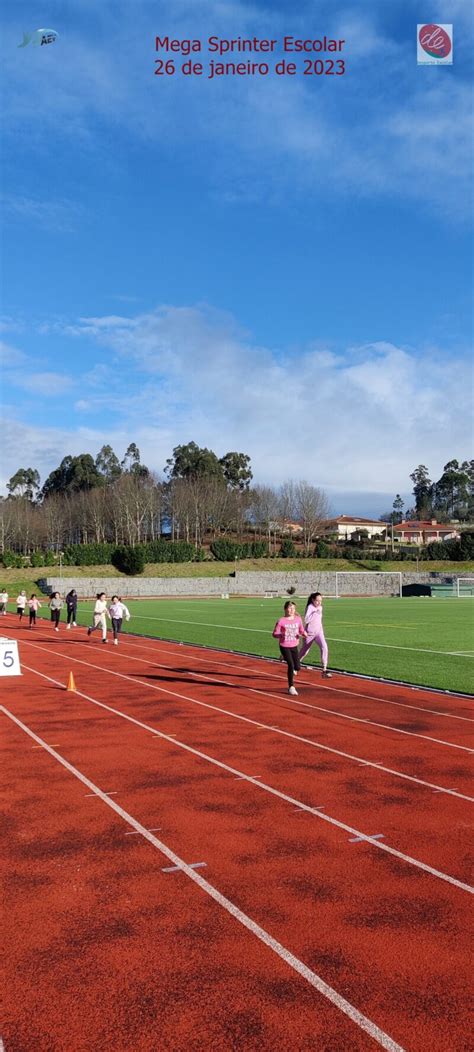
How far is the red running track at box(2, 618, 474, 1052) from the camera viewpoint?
13.8 ft

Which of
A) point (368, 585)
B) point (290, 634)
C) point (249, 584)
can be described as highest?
point (290, 634)

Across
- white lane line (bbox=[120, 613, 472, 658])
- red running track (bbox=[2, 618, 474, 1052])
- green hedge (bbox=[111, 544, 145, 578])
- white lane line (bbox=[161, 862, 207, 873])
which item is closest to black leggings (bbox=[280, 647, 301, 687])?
red running track (bbox=[2, 618, 474, 1052])

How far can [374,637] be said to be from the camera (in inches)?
1011

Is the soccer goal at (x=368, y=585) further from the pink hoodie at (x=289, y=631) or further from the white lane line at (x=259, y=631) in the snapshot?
the pink hoodie at (x=289, y=631)

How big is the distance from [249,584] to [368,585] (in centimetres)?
1243

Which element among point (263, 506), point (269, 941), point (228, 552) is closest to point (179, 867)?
point (269, 941)

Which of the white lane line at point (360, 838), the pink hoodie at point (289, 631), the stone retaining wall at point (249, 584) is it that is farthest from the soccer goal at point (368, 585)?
the white lane line at point (360, 838)

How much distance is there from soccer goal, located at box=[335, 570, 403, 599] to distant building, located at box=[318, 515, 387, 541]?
199 ft

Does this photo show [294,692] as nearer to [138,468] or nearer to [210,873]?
[210,873]

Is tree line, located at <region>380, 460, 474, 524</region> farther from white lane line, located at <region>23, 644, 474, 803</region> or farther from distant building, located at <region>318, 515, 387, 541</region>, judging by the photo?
white lane line, located at <region>23, 644, 474, 803</region>

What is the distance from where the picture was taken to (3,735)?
11.2m

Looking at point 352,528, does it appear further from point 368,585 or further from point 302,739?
point 302,739

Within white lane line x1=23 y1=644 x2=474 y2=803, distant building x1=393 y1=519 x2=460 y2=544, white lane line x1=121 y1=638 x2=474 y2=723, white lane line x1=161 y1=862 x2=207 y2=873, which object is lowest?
white lane line x1=121 y1=638 x2=474 y2=723

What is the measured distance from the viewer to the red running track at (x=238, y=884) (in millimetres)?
4191
